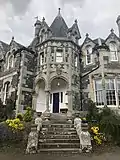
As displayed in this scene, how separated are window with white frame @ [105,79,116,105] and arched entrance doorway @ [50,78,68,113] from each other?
4334mm

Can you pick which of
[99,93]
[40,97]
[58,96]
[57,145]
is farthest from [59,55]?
[57,145]

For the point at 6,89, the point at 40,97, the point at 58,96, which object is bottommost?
the point at 40,97

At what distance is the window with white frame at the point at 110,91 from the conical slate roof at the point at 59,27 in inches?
307

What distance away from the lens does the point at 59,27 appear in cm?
2181

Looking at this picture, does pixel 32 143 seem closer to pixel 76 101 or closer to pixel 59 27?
pixel 76 101

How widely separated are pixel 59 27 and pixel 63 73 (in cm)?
703

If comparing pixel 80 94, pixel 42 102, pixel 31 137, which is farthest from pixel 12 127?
pixel 80 94

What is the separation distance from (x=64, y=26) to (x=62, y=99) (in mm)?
9700

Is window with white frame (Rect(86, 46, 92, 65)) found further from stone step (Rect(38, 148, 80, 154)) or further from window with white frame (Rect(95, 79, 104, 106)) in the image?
stone step (Rect(38, 148, 80, 154))

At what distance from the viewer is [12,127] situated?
443 inches

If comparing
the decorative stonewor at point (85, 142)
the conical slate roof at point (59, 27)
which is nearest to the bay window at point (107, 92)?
the conical slate roof at point (59, 27)

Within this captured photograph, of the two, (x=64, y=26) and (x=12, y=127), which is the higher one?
(x=64, y=26)

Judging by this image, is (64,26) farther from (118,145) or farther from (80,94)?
(118,145)

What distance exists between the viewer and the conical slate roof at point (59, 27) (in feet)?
68.4
